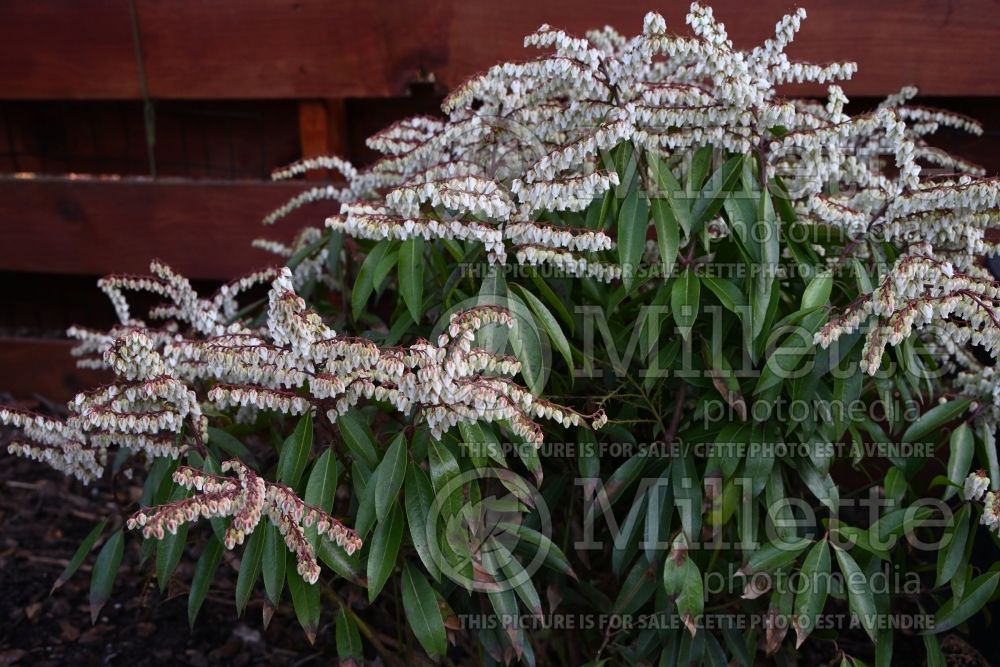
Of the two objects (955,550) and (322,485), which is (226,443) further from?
(955,550)

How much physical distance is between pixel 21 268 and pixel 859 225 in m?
3.33

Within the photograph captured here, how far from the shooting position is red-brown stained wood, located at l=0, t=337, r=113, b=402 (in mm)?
3695

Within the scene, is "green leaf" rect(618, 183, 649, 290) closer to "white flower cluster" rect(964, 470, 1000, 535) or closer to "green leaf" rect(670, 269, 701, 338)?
"green leaf" rect(670, 269, 701, 338)

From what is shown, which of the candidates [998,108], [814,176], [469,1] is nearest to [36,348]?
[469,1]

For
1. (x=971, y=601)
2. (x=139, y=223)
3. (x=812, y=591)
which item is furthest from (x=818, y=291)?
(x=139, y=223)

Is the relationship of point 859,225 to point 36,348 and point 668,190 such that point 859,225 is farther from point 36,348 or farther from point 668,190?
point 36,348

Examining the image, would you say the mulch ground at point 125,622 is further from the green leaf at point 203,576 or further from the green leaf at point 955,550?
the green leaf at point 955,550

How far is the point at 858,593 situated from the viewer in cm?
179

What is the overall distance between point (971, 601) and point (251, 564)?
4.91 feet

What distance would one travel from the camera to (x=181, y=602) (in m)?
2.54

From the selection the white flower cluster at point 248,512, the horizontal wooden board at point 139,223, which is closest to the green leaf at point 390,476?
the white flower cluster at point 248,512

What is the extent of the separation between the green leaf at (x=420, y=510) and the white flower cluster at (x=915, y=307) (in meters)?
0.82

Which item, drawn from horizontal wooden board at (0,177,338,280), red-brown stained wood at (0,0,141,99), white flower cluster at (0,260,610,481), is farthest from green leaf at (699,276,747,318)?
red-brown stained wood at (0,0,141,99)

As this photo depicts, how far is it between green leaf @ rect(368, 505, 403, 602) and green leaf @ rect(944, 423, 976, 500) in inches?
46.2
